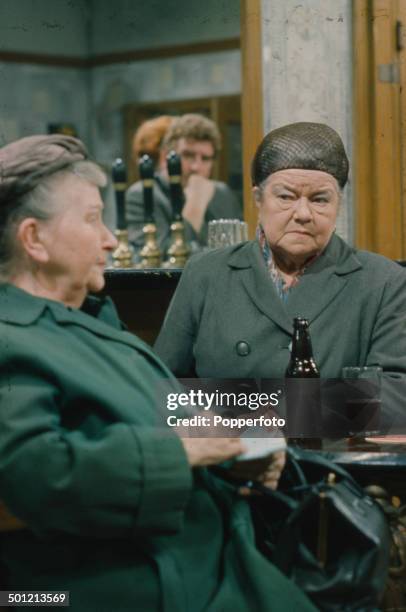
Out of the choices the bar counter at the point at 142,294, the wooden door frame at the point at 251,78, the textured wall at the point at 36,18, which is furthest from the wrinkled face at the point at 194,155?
the textured wall at the point at 36,18

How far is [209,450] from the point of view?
4.85ft

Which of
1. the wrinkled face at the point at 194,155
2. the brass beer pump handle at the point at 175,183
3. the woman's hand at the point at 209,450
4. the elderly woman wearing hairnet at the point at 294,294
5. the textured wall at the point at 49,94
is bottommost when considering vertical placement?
the woman's hand at the point at 209,450

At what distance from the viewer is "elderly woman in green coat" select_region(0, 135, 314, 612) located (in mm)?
1381

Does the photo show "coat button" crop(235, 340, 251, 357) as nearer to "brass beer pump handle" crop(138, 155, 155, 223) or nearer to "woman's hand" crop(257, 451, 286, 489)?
"woman's hand" crop(257, 451, 286, 489)

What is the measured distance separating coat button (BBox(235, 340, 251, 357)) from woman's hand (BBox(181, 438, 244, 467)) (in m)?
0.70

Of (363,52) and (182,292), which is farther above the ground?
(363,52)

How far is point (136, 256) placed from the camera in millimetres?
4031

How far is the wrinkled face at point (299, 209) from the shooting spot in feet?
6.84

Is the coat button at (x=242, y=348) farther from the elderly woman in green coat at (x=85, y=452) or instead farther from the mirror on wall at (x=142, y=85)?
the mirror on wall at (x=142, y=85)

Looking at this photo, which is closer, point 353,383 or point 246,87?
point 353,383

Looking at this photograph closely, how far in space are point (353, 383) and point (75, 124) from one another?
4.34 meters

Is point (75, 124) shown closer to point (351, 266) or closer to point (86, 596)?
point (351, 266)

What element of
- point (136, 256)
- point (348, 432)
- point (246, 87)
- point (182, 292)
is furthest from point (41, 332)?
point (136, 256)

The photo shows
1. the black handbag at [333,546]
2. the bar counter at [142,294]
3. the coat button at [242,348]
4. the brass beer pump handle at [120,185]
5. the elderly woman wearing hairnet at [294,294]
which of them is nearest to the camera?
the black handbag at [333,546]
